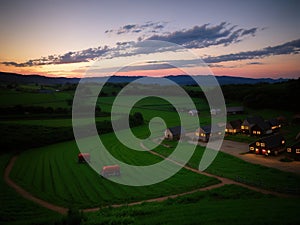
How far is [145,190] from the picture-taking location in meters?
27.5

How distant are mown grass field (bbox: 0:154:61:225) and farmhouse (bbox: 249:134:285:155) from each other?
32.2 meters

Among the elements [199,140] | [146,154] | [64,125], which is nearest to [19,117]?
[64,125]

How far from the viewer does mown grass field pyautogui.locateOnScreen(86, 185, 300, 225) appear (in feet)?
52.3

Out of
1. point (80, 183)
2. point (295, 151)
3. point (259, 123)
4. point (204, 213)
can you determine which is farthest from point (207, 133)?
point (204, 213)

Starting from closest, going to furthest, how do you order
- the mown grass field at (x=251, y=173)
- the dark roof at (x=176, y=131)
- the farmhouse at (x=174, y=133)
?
the mown grass field at (x=251, y=173) → the farmhouse at (x=174, y=133) → the dark roof at (x=176, y=131)

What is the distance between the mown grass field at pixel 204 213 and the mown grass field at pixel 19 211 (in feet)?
14.0

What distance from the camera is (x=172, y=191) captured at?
26719 millimetres

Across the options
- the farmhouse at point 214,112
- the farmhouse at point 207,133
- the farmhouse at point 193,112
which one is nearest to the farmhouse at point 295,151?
the farmhouse at point 207,133

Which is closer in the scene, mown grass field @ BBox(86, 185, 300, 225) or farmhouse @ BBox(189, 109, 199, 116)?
mown grass field @ BBox(86, 185, 300, 225)

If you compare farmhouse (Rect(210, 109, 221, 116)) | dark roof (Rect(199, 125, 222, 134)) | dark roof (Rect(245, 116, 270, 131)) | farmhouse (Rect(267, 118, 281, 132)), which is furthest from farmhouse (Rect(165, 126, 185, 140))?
farmhouse (Rect(210, 109, 221, 116))

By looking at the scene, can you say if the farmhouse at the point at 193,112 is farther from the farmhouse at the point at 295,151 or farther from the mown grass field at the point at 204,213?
the mown grass field at the point at 204,213

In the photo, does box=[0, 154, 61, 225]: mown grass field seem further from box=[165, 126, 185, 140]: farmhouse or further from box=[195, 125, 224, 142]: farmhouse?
box=[195, 125, 224, 142]: farmhouse

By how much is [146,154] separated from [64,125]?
25644mm

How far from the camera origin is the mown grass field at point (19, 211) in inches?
778
